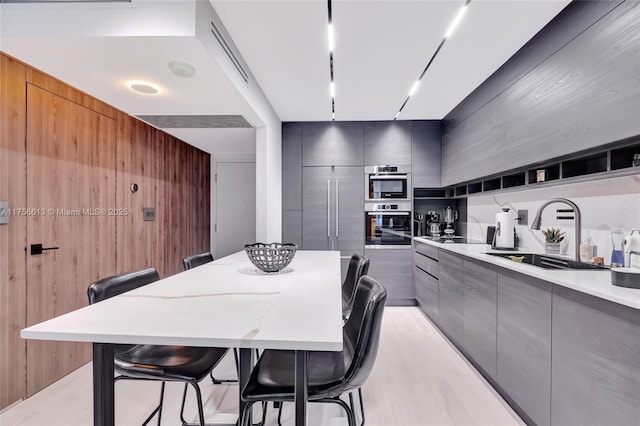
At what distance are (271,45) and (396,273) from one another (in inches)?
118

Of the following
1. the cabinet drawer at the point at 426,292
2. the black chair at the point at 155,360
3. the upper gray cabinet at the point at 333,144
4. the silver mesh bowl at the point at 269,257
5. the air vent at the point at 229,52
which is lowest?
the cabinet drawer at the point at 426,292

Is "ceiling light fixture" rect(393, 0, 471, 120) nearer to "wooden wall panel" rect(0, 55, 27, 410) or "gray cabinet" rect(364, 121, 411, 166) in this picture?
"gray cabinet" rect(364, 121, 411, 166)

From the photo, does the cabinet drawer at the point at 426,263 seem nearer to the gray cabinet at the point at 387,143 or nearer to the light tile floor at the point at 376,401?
the light tile floor at the point at 376,401

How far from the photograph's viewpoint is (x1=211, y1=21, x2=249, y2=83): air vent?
5.89 ft

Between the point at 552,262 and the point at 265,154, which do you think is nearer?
the point at 552,262

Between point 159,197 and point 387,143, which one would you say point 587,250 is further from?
point 159,197

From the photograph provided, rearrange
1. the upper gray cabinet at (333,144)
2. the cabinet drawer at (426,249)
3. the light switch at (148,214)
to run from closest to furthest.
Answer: the cabinet drawer at (426,249)
the light switch at (148,214)
the upper gray cabinet at (333,144)

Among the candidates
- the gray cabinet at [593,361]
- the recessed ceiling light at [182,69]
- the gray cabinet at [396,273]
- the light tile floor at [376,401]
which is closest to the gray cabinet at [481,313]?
the light tile floor at [376,401]

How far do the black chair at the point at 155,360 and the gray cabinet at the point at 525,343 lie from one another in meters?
1.65

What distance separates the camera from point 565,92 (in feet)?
5.76

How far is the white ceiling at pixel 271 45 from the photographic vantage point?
5.13 feet

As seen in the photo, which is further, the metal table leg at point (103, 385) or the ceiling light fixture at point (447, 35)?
the ceiling light fixture at point (447, 35)

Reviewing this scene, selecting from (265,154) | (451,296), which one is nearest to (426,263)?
(451,296)

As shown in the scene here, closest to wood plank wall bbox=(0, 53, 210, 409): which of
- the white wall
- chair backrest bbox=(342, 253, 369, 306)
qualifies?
the white wall
